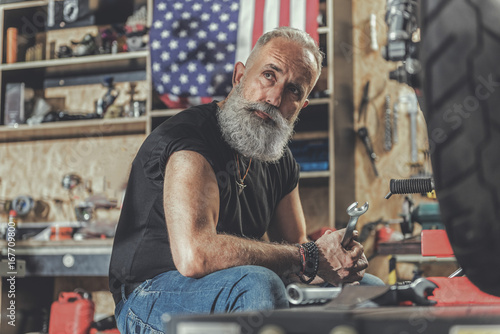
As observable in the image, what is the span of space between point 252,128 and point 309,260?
1.40 ft

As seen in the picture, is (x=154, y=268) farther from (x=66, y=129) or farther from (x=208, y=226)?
(x=66, y=129)

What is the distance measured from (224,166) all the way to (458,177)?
0.92m

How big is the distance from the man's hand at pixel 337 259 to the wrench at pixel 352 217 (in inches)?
0.7

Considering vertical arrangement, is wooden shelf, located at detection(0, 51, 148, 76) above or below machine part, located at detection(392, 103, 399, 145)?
above

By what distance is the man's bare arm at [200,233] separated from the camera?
1243 millimetres

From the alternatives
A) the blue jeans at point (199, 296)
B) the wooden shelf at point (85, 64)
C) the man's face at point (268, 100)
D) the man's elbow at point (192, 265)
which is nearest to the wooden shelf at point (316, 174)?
the wooden shelf at point (85, 64)

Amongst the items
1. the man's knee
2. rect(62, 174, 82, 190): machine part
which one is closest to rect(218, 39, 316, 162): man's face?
the man's knee

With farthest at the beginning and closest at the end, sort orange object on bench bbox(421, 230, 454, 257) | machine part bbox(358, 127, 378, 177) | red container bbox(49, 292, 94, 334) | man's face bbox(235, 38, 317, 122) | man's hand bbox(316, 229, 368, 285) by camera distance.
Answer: machine part bbox(358, 127, 378, 177) < red container bbox(49, 292, 94, 334) < man's face bbox(235, 38, 317, 122) < man's hand bbox(316, 229, 368, 285) < orange object on bench bbox(421, 230, 454, 257)

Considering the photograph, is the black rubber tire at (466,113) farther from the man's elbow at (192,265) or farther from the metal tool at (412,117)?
the metal tool at (412,117)

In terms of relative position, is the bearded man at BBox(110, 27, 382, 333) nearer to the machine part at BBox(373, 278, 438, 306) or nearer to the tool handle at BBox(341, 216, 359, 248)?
the tool handle at BBox(341, 216, 359, 248)

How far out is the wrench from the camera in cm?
112

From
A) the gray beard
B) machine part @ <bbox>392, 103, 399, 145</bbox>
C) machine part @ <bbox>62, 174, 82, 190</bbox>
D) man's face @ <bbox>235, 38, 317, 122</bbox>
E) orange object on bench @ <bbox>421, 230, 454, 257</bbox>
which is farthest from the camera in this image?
machine part @ <bbox>62, 174, 82, 190</bbox>

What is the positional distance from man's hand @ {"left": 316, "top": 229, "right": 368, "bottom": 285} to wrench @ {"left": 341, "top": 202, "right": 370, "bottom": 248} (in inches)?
0.7

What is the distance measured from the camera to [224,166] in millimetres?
1495
